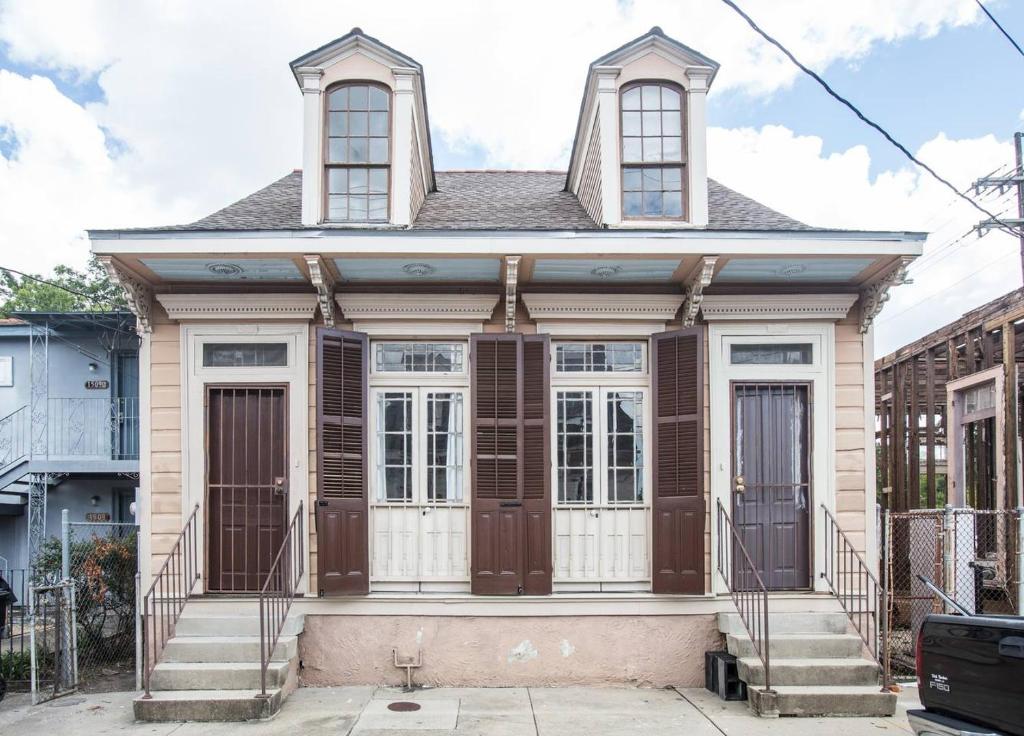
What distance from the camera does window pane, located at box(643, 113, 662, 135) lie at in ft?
25.9

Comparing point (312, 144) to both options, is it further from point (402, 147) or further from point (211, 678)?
point (211, 678)

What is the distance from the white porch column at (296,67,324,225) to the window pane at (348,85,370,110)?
0.92 ft

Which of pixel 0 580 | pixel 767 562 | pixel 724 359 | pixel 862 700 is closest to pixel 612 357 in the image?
pixel 724 359

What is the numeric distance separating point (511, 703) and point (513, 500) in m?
1.68

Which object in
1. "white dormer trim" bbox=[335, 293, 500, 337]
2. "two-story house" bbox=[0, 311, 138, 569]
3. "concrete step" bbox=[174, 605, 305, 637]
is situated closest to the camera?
"concrete step" bbox=[174, 605, 305, 637]

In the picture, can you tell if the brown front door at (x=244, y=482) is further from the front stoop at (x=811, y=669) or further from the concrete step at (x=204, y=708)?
the front stoop at (x=811, y=669)

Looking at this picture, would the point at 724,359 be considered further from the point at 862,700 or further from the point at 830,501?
the point at 862,700

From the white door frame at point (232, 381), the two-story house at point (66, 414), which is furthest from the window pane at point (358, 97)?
the two-story house at point (66, 414)

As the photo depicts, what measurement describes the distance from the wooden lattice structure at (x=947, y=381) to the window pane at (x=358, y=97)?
9.24 meters

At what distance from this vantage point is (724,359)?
759 cm

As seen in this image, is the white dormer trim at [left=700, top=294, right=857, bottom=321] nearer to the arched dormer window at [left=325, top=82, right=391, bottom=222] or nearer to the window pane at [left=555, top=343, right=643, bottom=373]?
the window pane at [left=555, top=343, right=643, bottom=373]

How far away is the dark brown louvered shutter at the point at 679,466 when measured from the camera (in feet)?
23.7

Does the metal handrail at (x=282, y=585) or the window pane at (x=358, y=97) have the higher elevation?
the window pane at (x=358, y=97)

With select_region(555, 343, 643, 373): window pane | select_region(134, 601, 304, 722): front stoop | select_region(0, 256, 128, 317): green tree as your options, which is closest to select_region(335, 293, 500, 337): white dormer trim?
A: select_region(555, 343, 643, 373): window pane
